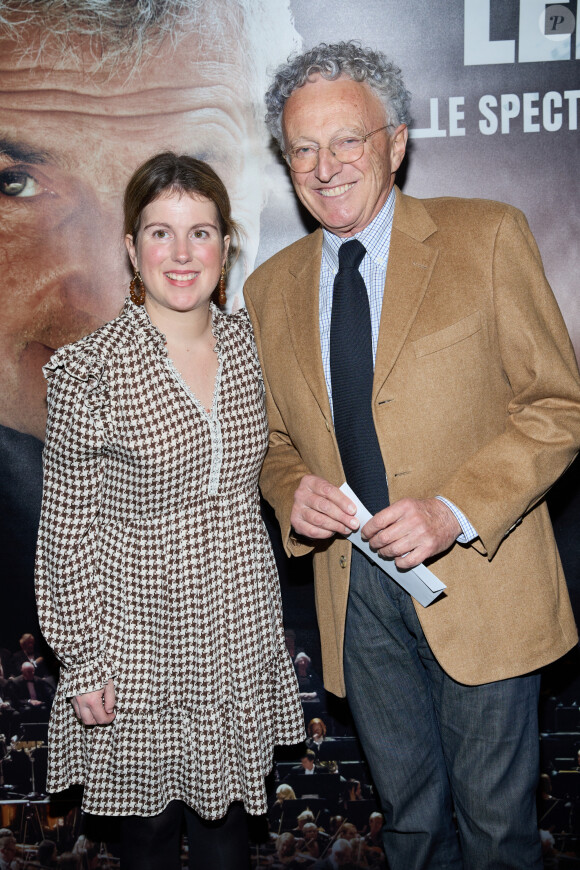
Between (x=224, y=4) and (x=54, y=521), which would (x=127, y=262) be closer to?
(x=224, y=4)

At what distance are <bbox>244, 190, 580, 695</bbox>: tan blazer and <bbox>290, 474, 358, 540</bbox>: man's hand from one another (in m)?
0.10

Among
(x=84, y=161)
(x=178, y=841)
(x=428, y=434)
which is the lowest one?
(x=178, y=841)

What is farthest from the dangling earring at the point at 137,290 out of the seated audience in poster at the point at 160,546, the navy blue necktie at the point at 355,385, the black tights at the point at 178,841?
the black tights at the point at 178,841

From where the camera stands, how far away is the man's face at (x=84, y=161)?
2.58 metres

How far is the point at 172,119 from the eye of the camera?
2.60 m

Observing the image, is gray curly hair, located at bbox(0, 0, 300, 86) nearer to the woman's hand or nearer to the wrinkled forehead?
the wrinkled forehead

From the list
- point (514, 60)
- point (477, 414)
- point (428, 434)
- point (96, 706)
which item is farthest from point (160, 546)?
point (514, 60)

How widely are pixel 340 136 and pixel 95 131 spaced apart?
3.29 feet

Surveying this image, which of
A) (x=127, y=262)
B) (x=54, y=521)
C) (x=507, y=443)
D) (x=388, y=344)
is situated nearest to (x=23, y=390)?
(x=127, y=262)

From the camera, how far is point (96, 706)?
2.04m

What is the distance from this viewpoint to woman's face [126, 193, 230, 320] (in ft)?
6.68

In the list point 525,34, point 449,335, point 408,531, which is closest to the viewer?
point 408,531

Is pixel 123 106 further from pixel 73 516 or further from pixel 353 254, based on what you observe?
pixel 73 516

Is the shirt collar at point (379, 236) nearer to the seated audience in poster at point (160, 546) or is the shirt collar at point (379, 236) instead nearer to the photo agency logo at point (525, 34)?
the seated audience in poster at point (160, 546)
